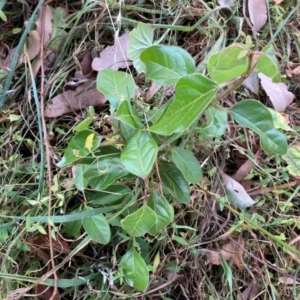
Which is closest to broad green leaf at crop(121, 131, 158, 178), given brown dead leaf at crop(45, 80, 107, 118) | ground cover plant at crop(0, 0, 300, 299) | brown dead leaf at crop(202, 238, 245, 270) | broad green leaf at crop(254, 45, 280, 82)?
ground cover plant at crop(0, 0, 300, 299)

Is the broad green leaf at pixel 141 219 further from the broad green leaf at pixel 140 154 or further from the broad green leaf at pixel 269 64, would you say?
the broad green leaf at pixel 269 64

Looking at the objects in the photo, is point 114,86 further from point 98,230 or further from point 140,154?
point 98,230

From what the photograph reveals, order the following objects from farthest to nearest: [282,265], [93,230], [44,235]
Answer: [282,265] < [44,235] < [93,230]

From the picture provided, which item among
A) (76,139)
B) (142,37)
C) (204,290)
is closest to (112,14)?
(142,37)

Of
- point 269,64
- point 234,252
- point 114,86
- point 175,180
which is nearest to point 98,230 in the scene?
point 175,180

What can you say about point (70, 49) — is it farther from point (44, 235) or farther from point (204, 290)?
point (204, 290)

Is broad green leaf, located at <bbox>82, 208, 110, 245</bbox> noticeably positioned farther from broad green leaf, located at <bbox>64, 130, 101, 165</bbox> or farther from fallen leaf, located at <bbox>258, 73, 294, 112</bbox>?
fallen leaf, located at <bbox>258, 73, 294, 112</bbox>

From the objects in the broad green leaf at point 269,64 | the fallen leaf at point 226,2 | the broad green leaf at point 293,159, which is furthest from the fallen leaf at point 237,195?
the broad green leaf at point 269,64
